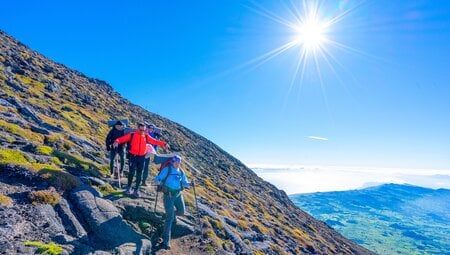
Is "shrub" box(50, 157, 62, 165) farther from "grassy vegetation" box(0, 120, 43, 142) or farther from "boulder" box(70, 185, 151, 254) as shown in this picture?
"boulder" box(70, 185, 151, 254)

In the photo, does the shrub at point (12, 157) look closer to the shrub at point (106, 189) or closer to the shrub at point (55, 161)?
the shrub at point (55, 161)

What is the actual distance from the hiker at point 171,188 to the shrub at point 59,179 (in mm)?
3695

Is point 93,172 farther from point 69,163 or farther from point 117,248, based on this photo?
point 117,248

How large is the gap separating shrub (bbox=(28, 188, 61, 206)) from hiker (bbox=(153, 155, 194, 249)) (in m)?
3.70

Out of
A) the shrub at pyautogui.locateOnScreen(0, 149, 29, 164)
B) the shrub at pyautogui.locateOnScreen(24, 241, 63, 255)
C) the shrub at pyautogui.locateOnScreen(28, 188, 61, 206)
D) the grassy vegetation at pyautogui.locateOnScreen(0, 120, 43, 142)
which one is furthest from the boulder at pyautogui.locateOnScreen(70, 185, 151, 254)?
the grassy vegetation at pyautogui.locateOnScreen(0, 120, 43, 142)

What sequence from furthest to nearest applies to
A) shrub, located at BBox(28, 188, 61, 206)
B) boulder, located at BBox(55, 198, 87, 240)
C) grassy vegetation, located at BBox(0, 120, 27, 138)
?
grassy vegetation, located at BBox(0, 120, 27, 138), shrub, located at BBox(28, 188, 61, 206), boulder, located at BBox(55, 198, 87, 240)

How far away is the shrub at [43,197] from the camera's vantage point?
10719 mm

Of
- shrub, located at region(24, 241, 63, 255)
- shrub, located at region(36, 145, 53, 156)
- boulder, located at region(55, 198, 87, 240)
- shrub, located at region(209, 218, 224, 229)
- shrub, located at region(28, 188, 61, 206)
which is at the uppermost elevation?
shrub, located at region(36, 145, 53, 156)

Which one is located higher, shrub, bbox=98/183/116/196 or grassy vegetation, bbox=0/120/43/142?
grassy vegetation, bbox=0/120/43/142

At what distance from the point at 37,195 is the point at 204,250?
27.1 ft

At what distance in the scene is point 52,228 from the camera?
984 centimetres

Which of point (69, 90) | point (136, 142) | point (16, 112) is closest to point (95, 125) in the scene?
point (16, 112)

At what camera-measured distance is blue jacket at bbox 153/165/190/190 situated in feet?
39.7

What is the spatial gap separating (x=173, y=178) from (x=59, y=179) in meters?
4.85
